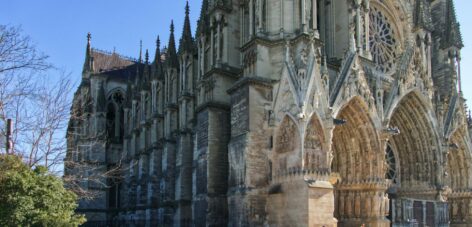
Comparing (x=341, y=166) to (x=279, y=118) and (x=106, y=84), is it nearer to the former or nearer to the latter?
(x=279, y=118)

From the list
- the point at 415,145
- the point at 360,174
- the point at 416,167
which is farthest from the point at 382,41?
the point at 360,174

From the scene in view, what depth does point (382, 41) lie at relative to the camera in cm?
2644

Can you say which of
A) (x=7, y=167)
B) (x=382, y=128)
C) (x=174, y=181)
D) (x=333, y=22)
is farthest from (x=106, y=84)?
(x=7, y=167)

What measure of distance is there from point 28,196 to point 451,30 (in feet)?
81.3

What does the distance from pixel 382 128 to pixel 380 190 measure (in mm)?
2592

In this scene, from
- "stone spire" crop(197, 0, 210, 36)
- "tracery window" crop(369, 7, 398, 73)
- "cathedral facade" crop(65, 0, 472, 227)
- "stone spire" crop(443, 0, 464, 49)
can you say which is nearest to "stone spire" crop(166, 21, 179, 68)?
"cathedral facade" crop(65, 0, 472, 227)

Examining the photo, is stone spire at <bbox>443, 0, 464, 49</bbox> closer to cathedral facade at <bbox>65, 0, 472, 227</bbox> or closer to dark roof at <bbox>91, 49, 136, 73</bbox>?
cathedral facade at <bbox>65, 0, 472, 227</bbox>

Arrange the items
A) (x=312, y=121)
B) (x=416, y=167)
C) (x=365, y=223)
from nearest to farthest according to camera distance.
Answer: (x=312, y=121)
(x=365, y=223)
(x=416, y=167)

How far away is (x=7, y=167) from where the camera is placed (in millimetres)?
12812

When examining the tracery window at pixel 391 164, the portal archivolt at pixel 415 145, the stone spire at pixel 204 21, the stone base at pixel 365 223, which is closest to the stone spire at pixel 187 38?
the stone spire at pixel 204 21

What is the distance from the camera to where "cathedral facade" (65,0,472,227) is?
1902 cm

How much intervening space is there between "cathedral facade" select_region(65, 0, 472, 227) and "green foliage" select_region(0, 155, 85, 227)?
107 cm

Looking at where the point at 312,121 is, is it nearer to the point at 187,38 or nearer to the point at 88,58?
the point at 187,38

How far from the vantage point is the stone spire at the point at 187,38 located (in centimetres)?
3003
